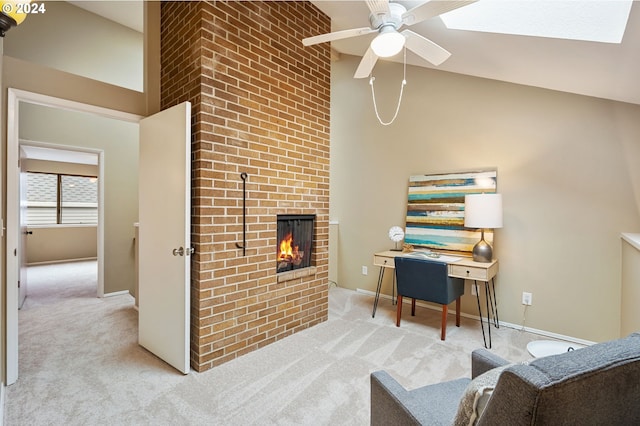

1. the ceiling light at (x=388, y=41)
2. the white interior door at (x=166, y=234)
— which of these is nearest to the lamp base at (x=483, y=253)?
the ceiling light at (x=388, y=41)

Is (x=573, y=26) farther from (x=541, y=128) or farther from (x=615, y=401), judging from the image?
(x=615, y=401)

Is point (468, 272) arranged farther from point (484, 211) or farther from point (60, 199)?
point (60, 199)

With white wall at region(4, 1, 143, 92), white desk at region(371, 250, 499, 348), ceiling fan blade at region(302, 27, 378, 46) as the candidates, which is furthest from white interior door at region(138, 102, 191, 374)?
white wall at region(4, 1, 143, 92)

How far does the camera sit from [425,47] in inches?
79.3

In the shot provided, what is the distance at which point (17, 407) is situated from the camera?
185cm

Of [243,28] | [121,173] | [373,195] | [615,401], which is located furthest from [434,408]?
[121,173]

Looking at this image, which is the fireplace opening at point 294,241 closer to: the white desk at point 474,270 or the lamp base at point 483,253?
the white desk at point 474,270

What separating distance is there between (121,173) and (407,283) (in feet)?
13.3

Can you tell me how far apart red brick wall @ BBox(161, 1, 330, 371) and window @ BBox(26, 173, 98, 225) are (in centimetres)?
663

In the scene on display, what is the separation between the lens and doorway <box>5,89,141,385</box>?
2109 millimetres

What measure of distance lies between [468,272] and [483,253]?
0.31 meters

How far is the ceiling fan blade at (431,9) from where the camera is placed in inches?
61.6

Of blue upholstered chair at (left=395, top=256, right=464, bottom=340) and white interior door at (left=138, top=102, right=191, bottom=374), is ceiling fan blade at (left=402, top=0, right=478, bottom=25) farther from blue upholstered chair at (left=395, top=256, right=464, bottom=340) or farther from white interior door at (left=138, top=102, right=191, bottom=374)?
blue upholstered chair at (left=395, top=256, right=464, bottom=340)

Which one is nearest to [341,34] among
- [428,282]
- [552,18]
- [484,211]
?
[552,18]
